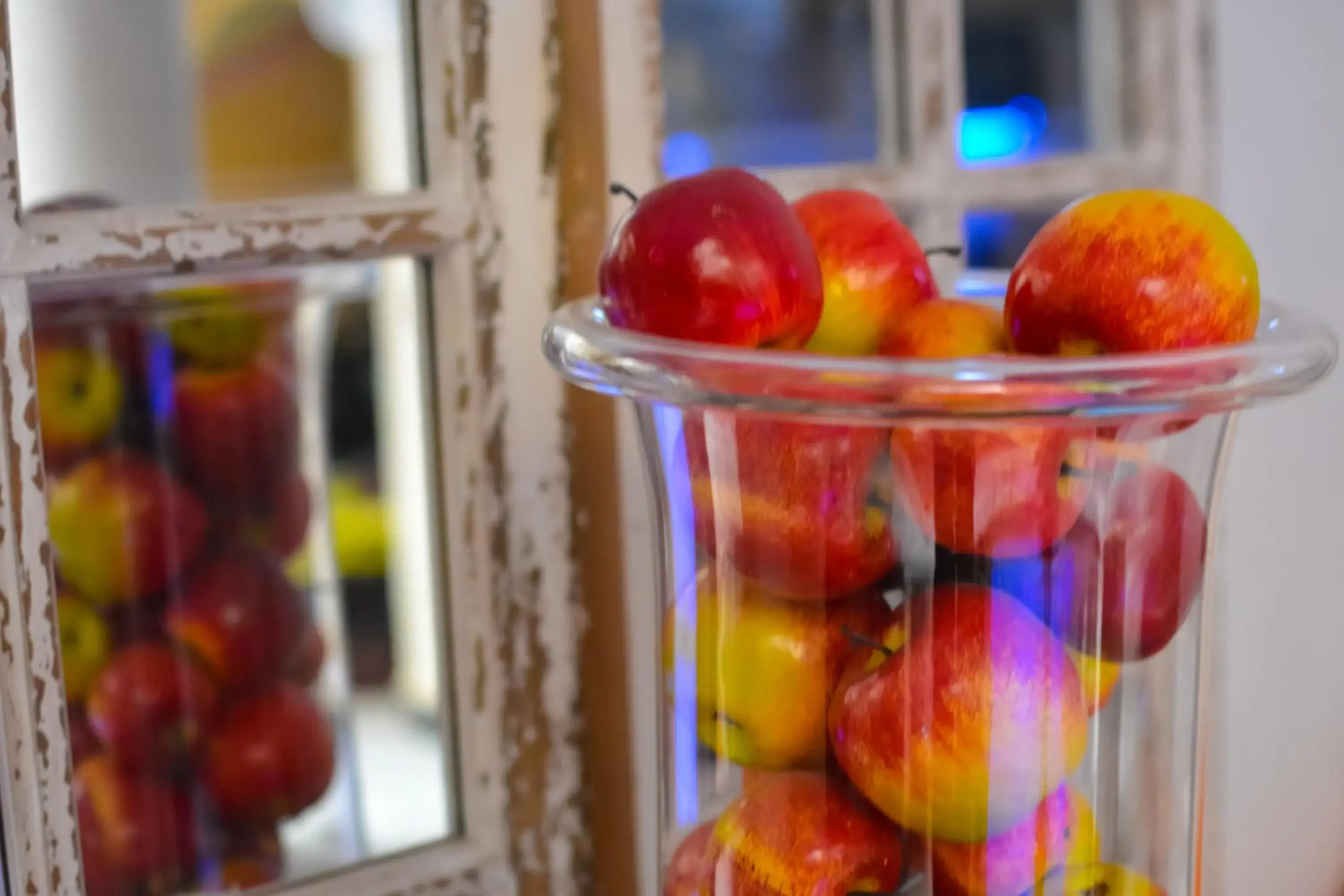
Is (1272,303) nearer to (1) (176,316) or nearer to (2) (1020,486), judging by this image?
(2) (1020,486)

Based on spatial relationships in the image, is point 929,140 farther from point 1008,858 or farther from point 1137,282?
point 1008,858

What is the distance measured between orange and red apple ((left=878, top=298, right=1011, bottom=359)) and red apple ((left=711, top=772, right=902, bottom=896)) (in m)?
0.17

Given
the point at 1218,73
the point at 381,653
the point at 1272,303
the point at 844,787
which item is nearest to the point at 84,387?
the point at 381,653

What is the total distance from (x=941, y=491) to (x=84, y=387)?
446mm

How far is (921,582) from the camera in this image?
49 centimetres

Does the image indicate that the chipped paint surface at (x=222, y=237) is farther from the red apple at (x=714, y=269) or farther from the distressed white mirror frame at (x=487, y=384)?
the red apple at (x=714, y=269)

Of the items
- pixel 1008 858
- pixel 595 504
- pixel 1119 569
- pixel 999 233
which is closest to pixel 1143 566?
pixel 1119 569

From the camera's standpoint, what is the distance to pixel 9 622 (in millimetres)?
611

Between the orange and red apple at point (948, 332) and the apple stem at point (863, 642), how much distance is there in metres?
0.11

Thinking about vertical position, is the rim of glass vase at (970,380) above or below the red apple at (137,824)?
above

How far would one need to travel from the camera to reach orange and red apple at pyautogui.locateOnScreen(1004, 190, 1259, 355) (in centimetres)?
51

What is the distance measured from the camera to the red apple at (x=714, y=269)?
1.70 feet

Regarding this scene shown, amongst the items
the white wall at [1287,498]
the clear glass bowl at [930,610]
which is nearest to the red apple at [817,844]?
the clear glass bowl at [930,610]

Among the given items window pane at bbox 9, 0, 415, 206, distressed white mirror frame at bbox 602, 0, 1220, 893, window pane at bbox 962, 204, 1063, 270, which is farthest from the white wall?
window pane at bbox 9, 0, 415, 206
